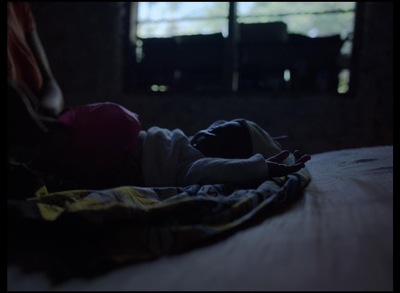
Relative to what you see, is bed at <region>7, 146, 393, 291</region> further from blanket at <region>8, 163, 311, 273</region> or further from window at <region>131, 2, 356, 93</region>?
window at <region>131, 2, 356, 93</region>

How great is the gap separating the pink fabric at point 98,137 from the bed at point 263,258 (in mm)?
421

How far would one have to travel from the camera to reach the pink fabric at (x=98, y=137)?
0.83 m

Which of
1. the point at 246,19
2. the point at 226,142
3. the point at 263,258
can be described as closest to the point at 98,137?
the point at 226,142

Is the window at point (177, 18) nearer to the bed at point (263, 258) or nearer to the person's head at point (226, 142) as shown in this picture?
the person's head at point (226, 142)

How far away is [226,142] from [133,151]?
9.5 inches

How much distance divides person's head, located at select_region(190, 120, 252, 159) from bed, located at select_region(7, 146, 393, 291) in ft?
1.22

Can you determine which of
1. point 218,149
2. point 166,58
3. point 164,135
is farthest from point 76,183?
point 166,58

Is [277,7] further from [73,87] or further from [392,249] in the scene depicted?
[392,249]

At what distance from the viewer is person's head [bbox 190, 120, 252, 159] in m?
0.89

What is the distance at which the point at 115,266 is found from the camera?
0.38m

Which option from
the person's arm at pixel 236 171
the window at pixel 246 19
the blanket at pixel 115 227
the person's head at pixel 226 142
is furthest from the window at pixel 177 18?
the blanket at pixel 115 227

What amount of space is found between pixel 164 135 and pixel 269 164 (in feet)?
1.02

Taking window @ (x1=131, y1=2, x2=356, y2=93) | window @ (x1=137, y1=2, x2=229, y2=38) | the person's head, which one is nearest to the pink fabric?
the person's head

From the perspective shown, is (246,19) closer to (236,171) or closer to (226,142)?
(226,142)
